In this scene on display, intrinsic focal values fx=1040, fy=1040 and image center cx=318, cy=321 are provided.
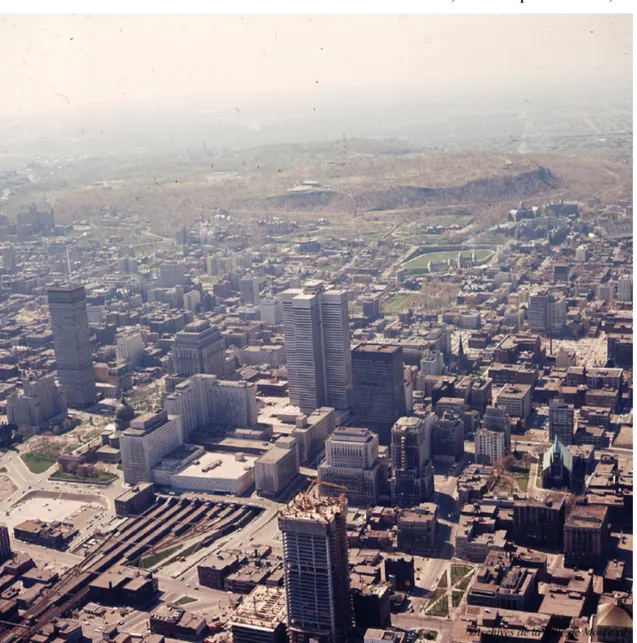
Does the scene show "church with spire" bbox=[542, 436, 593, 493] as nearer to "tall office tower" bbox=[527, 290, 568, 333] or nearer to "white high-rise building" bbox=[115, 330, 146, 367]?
"tall office tower" bbox=[527, 290, 568, 333]

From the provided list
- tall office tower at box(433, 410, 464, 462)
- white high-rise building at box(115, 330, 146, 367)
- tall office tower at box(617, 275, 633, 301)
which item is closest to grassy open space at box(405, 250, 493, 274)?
tall office tower at box(617, 275, 633, 301)

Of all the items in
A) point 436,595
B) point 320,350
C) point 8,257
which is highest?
point 8,257

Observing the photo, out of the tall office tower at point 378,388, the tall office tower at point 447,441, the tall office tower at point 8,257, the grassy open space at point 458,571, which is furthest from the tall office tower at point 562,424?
the tall office tower at point 8,257

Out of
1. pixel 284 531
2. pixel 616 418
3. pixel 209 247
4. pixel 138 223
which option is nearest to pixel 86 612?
pixel 284 531

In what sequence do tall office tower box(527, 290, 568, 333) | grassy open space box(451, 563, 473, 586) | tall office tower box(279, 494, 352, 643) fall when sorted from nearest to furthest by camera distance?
tall office tower box(279, 494, 352, 643) < grassy open space box(451, 563, 473, 586) < tall office tower box(527, 290, 568, 333)

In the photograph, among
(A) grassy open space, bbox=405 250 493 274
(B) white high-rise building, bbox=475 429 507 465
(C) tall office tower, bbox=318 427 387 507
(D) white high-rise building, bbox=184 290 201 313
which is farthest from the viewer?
(A) grassy open space, bbox=405 250 493 274

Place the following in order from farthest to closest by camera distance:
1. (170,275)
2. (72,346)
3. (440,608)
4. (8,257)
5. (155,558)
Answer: (8,257)
(170,275)
(72,346)
(155,558)
(440,608)

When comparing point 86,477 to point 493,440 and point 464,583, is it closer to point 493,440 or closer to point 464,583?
point 493,440

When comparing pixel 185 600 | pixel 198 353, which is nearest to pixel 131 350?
pixel 198 353
